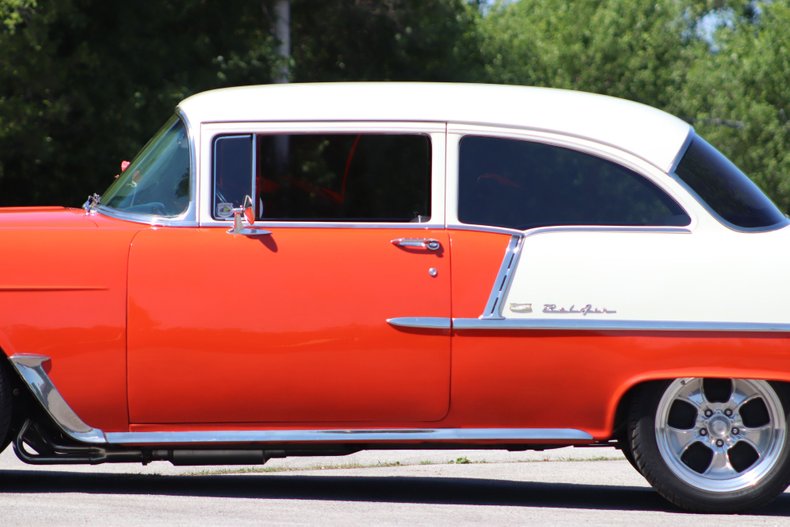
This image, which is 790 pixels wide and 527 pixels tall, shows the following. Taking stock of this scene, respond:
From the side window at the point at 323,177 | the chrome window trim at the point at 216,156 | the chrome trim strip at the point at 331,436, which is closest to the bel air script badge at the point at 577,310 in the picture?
the chrome trim strip at the point at 331,436

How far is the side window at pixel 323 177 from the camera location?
6.48 m

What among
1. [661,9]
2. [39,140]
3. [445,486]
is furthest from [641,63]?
[445,486]

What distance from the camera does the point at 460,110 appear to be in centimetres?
657

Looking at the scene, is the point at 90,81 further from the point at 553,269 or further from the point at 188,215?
the point at 553,269

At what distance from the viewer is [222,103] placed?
21.9 ft

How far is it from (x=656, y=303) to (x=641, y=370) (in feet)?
1.01

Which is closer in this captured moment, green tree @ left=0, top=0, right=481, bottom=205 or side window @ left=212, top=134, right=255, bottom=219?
side window @ left=212, top=134, right=255, bottom=219

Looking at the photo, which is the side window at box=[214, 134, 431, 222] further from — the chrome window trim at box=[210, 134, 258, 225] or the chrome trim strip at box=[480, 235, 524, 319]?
the chrome trim strip at box=[480, 235, 524, 319]

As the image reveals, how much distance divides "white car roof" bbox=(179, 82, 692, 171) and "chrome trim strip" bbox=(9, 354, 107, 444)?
4.35 ft

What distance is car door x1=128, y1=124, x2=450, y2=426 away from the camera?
637 cm

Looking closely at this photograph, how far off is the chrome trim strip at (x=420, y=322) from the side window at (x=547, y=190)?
1.58ft

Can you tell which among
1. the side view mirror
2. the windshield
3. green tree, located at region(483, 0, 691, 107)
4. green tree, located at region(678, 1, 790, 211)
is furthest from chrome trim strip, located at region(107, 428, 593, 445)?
green tree, located at region(483, 0, 691, 107)

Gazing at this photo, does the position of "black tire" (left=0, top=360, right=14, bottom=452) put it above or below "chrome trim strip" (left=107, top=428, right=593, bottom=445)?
above

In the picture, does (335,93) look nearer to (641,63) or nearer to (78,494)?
(78,494)
